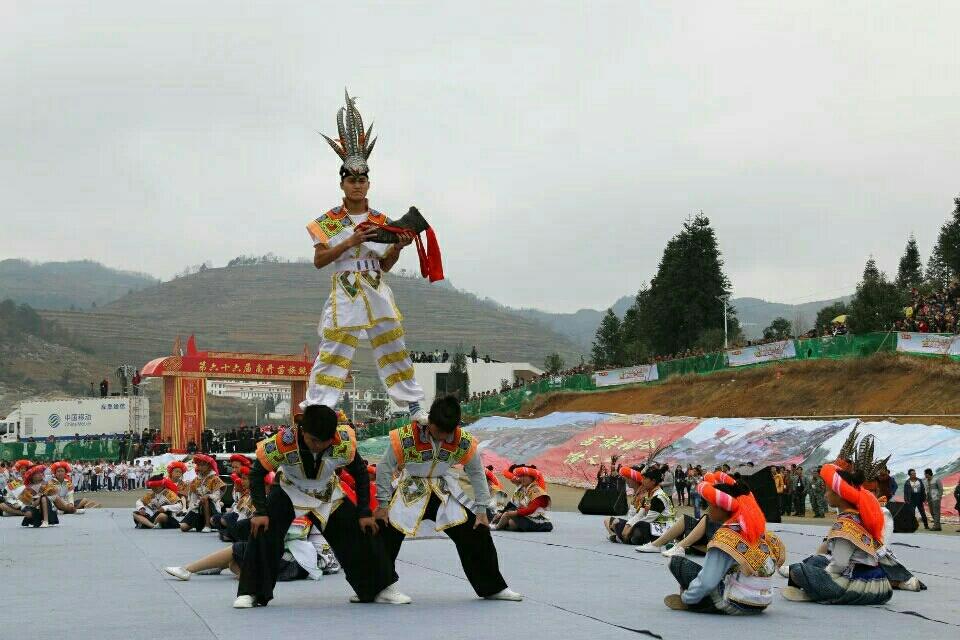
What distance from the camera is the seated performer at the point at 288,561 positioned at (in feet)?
34.5

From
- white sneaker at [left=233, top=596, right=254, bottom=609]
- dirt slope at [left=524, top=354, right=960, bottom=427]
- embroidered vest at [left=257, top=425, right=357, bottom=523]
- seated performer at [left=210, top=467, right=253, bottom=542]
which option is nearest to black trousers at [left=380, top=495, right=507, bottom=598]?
embroidered vest at [left=257, top=425, right=357, bottom=523]

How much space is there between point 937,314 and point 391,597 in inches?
1548

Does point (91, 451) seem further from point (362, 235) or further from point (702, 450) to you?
point (362, 235)

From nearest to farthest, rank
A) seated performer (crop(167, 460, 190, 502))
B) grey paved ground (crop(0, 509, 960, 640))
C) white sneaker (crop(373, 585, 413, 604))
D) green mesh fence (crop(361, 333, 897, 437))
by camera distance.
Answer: grey paved ground (crop(0, 509, 960, 640)), white sneaker (crop(373, 585, 413, 604)), seated performer (crop(167, 460, 190, 502)), green mesh fence (crop(361, 333, 897, 437))

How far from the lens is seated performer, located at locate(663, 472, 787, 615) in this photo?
27.9 ft

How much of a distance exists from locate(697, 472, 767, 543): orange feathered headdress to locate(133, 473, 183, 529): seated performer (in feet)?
42.5

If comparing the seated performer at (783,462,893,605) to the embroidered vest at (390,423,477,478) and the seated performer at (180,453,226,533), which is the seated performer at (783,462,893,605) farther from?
the seated performer at (180,453,226,533)

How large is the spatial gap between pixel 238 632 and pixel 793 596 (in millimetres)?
4513

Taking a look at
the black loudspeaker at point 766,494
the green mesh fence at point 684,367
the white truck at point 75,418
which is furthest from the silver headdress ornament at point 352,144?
the white truck at point 75,418

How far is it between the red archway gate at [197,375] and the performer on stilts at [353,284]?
41.8 metres

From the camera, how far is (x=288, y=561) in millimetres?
10906

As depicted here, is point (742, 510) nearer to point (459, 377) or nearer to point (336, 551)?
point (336, 551)

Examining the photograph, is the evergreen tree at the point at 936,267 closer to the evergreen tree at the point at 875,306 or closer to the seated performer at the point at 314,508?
the evergreen tree at the point at 875,306

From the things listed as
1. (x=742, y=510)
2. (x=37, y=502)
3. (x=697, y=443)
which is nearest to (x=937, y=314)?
(x=697, y=443)
